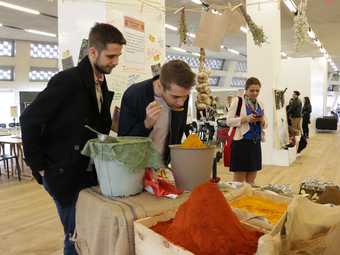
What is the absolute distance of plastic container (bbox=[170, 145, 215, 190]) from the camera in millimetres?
1425

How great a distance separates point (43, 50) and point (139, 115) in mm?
12403

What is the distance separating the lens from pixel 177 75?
146 cm

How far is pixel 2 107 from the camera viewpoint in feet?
39.7

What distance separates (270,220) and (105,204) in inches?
23.9

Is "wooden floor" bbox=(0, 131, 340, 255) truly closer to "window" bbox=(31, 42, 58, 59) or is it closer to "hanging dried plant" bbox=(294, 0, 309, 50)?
"hanging dried plant" bbox=(294, 0, 309, 50)

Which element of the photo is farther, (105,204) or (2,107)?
(2,107)

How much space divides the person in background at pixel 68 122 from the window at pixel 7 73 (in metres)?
11.7

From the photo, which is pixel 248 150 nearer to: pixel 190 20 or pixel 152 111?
pixel 152 111

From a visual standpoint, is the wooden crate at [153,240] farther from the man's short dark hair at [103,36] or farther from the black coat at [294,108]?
the black coat at [294,108]

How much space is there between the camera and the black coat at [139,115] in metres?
1.66

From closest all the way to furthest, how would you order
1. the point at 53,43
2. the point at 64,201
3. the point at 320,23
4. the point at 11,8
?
the point at 64,201
the point at 11,8
the point at 320,23
the point at 53,43

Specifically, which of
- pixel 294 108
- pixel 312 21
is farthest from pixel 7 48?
pixel 312 21

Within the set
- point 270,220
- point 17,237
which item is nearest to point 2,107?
point 17,237

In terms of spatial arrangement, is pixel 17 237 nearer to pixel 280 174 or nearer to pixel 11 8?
pixel 280 174
